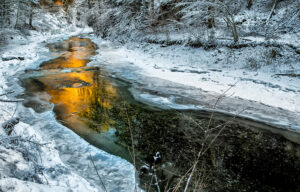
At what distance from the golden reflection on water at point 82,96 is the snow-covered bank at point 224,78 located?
4.51 feet

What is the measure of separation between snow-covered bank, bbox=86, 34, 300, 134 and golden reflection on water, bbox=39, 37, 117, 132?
1.37 meters

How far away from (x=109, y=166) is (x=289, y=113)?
5378 mm

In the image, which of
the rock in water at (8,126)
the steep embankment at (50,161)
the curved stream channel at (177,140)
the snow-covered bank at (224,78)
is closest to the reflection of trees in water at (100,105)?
the curved stream channel at (177,140)

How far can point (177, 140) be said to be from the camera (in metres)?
4.74

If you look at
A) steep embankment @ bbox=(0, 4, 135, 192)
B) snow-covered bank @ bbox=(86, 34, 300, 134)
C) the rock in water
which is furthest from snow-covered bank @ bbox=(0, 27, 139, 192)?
snow-covered bank @ bbox=(86, 34, 300, 134)

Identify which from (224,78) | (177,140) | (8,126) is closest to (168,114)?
(177,140)

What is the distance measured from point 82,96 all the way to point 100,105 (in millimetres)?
1188

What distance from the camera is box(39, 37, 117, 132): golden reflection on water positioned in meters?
5.82

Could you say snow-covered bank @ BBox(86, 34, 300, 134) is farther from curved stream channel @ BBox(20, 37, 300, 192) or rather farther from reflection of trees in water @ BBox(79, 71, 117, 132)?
reflection of trees in water @ BBox(79, 71, 117, 132)

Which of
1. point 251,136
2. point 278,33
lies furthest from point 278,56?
point 251,136

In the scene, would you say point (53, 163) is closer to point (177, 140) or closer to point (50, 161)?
point (50, 161)

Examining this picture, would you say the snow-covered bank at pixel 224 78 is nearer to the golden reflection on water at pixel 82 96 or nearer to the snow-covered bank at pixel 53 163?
the golden reflection on water at pixel 82 96

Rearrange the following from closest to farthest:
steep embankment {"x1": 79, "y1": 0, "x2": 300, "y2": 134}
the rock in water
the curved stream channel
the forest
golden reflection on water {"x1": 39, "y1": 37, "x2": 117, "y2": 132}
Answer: the forest < the curved stream channel < the rock in water < golden reflection on water {"x1": 39, "y1": 37, "x2": 117, "y2": 132} < steep embankment {"x1": 79, "y1": 0, "x2": 300, "y2": 134}

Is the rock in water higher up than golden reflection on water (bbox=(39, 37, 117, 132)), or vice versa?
the rock in water
